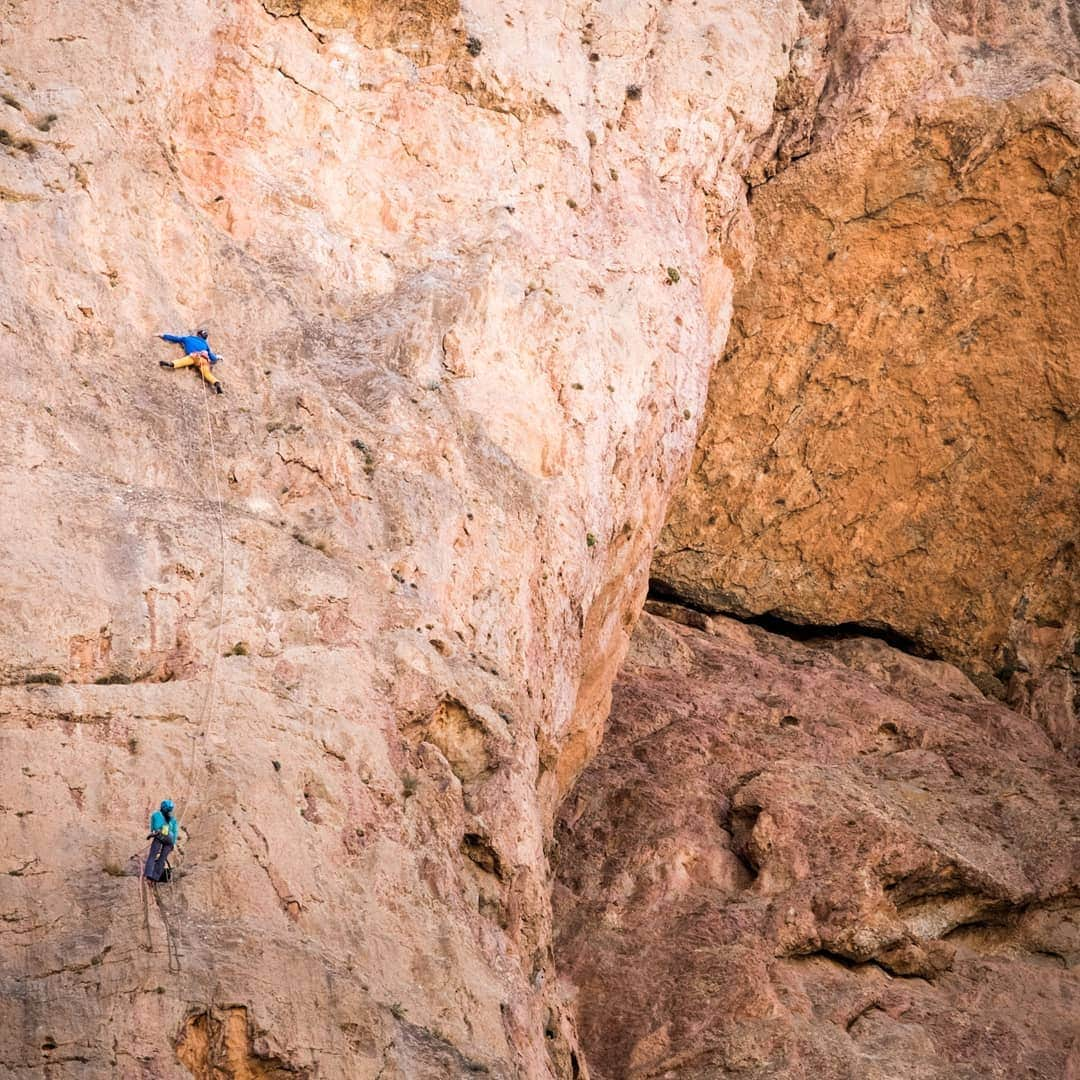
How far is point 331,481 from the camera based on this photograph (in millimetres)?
24062

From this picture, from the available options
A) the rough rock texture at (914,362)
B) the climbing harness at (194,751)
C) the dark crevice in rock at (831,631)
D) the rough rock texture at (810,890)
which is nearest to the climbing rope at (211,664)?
the climbing harness at (194,751)

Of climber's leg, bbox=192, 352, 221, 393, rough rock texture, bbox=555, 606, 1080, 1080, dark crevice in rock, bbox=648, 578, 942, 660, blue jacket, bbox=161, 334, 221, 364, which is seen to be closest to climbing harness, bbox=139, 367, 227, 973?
climber's leg, bbox=192, 352, 221, 393

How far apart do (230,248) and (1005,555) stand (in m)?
16.9

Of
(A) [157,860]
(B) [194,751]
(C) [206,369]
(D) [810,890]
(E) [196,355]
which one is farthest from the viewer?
(D) [810,890]

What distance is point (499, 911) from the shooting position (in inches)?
893

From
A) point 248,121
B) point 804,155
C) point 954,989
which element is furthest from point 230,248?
point 954,989

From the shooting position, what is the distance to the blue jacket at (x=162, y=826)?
19.4 metres

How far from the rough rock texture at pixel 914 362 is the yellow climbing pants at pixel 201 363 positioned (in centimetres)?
1242

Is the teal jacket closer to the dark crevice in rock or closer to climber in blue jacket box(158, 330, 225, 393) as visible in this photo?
climber in blue jacket box(158, 330, 225, 393)

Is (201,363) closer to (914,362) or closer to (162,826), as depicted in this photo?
(162,826)

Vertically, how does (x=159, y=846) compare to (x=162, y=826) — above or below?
below

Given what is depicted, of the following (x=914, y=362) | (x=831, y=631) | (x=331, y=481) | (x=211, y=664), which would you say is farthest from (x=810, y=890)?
(x=914, y=362)

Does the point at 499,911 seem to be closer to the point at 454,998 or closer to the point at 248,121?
the point at 454,998

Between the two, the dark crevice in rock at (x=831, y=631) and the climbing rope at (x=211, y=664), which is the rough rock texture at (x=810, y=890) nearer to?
the dark crevice in rock at (x=831, y=631)
